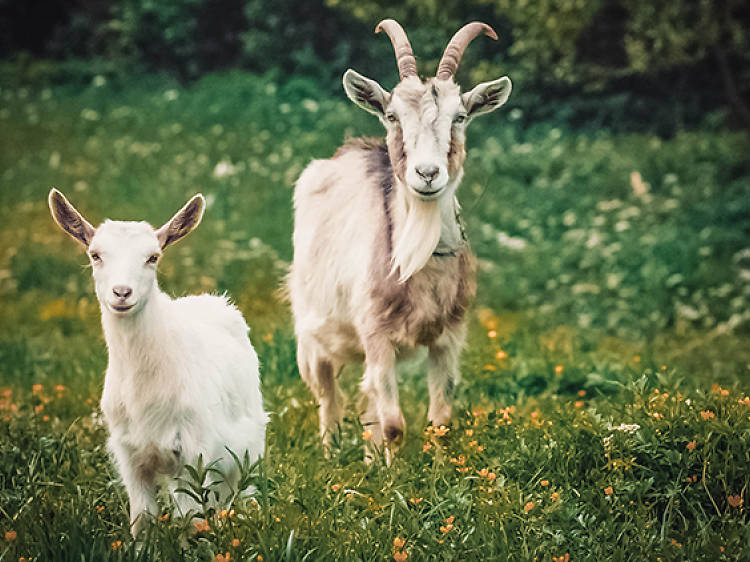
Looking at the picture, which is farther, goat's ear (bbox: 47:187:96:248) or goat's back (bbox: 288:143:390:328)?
goat's back (bbox: 288:143:390:328)

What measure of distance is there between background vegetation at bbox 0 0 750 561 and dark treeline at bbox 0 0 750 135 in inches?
1.9

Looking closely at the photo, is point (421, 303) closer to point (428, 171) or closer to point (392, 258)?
point (392, 258)

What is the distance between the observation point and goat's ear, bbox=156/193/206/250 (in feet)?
12.3

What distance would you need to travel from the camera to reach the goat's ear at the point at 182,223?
3.75 meters

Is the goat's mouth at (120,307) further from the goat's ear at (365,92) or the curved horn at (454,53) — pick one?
the curved horn at (454,53)

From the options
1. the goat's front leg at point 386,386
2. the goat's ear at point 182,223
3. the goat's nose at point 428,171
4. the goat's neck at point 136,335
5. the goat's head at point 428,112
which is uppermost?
the goat's head at point 428,112

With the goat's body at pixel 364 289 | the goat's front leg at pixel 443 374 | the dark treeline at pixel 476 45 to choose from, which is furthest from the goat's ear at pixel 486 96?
the dark treeline at pixel 476 45

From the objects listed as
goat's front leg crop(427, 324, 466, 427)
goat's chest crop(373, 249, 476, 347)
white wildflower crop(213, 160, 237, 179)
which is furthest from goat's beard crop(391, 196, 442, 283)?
white wildflower crop(213, 160, 237, 179)

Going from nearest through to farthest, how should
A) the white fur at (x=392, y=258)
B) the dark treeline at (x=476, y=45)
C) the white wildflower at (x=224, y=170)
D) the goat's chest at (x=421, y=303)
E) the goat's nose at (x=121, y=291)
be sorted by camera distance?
the goat's nose at (x=121, y=291)
the white fur at (x=392, y=258)
the goat's chest at (x=421, y=303)
the white wildflower at (x=224, y=170)
the dark treeline at (x=476, y=45)

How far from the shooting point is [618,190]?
11.4 m

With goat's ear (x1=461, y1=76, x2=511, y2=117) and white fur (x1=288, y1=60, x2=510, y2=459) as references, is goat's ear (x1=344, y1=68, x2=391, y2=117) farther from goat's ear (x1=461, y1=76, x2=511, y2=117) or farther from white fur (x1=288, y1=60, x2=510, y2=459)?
goat's ear (x1=461, y1=76, x2=511, y2=117)

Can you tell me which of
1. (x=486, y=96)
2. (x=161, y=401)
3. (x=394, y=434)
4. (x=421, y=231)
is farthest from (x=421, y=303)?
(x=161, y=401)

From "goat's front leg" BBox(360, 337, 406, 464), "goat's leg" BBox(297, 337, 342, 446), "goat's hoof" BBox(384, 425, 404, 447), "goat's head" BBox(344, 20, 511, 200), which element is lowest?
"goat's leg" BBox(297, 337, 342, 446)

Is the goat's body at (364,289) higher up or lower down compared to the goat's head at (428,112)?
lower down
